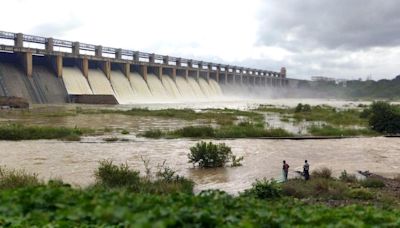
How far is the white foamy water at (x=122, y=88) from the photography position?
7287 cm

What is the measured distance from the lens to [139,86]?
78562 millimetres

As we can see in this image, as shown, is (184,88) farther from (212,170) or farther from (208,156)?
(212,170)

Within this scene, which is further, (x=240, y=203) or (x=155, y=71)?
(x=155, y=71)

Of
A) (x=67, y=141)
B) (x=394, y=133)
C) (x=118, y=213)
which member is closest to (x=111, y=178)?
(x=118, y=213)

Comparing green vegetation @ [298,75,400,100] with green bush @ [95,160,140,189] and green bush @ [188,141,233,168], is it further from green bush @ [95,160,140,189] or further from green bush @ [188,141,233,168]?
green bush @ [95,160,140,189]

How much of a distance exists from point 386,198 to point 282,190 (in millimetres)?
2780

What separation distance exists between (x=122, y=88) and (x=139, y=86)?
4.79m

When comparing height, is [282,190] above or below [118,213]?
below

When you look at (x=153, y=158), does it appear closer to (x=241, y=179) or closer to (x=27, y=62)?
(x=241, y=179)

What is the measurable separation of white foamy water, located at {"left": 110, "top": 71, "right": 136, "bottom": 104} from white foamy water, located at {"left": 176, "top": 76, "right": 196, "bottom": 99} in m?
16.4

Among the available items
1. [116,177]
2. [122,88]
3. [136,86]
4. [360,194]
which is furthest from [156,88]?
[360,194]

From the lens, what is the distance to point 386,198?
39.9ft

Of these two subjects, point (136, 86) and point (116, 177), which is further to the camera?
point (136, 86)

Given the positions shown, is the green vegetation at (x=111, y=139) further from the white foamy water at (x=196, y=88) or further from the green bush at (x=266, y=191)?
the white foamy water at (x=196, y=88)
